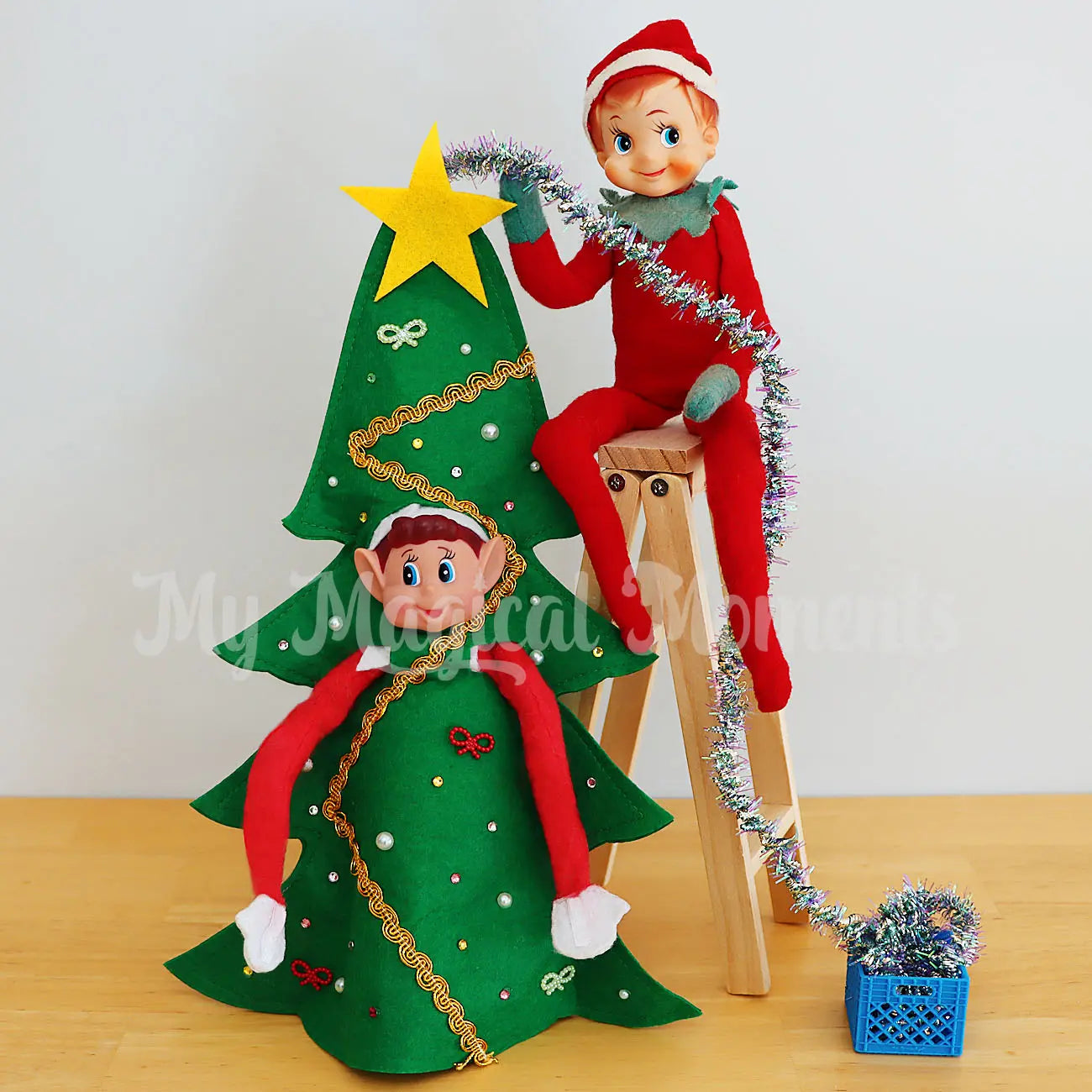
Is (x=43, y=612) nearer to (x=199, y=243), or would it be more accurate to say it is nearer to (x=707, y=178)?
(x=199, y=243)

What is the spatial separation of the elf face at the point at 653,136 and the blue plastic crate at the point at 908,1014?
990mm

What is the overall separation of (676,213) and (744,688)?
593mm

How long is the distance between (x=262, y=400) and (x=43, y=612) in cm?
53

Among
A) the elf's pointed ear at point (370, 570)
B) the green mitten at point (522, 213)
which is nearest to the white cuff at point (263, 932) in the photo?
the elf's pointed ear at point (370, 570)

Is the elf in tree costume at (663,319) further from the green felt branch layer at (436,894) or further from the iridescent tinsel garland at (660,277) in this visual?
the green felt branch layer at (436,894)

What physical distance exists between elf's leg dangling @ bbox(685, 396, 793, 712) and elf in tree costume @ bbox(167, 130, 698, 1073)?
6.6 inches

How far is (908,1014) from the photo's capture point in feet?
5.12

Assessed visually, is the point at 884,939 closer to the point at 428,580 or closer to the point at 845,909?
the point at 845,909

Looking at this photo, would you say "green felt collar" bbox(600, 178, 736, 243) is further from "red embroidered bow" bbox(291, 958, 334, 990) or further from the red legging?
"red embroidered bow" bbox(291, 958, 334, 990)

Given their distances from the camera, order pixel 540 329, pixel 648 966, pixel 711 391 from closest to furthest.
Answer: pixel 711 391, pixel 648 966, pixel 540 329

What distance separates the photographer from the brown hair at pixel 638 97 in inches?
58.4

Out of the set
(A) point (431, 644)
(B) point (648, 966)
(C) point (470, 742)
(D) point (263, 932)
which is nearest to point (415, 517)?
(A) point (431, 644)

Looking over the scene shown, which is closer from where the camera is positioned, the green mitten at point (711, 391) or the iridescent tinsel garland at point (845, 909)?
the green mitten at point (711, 391)

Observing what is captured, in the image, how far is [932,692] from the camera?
219 cm
